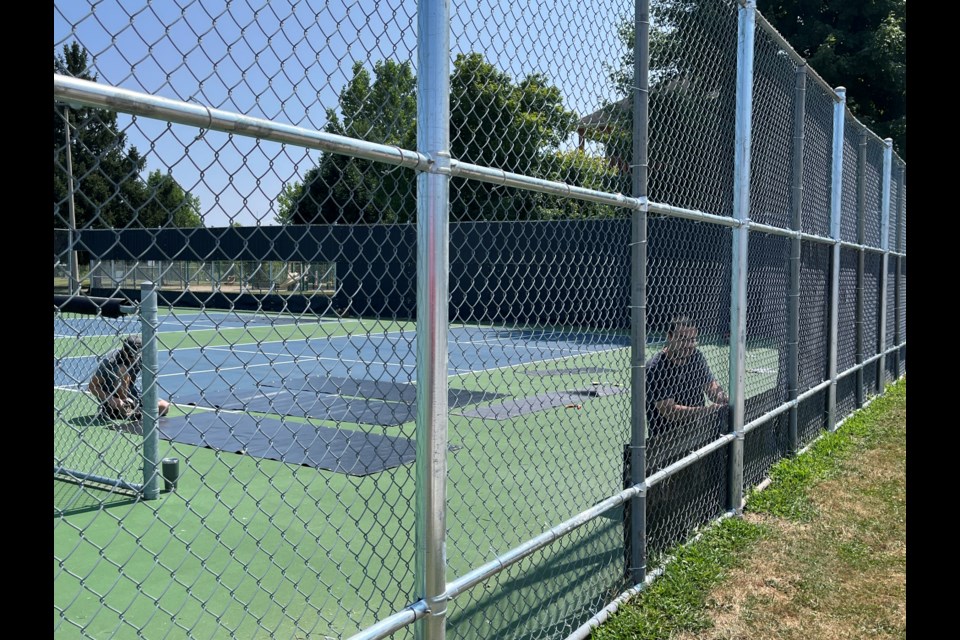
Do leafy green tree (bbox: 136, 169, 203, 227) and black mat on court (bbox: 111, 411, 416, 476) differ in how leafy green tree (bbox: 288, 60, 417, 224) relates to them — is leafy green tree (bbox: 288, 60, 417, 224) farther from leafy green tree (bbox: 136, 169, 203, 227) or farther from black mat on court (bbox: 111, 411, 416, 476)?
black mat on court (bbox: 111, 411, 416, 476)

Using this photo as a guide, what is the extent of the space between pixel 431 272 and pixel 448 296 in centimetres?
14

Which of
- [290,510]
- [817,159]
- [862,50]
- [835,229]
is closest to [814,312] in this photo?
[835,229]

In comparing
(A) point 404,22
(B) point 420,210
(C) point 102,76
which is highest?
(A) point 404,22

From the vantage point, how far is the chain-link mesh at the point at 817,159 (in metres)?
7.75

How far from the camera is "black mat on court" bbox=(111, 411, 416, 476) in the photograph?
22.9ft

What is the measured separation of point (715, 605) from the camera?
432cm

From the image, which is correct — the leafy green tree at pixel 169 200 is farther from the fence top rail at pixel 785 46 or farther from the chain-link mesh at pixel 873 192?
the chain-link mesh at pixel 873 192

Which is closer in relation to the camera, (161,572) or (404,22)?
(404,22)

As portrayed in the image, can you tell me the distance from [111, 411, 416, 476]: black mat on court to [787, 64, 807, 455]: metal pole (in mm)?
3628

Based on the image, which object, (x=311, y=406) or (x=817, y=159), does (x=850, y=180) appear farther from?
(x=311, y=406)

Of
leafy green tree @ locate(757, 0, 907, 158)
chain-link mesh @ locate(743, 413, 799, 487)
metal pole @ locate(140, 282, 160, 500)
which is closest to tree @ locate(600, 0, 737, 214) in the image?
chain-link mesh @ locate(743, 413, 799, 487)
